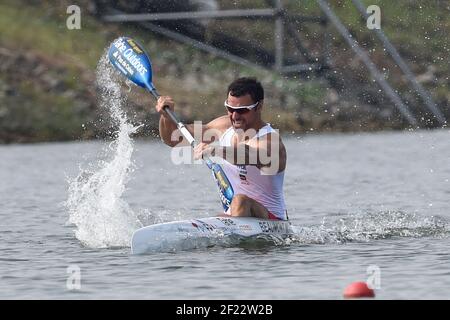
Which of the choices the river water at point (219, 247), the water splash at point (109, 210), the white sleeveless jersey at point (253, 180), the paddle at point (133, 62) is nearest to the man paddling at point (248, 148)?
the white sleeveless jersey at point (253, 180)

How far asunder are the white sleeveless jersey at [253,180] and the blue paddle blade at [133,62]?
65.6 inches

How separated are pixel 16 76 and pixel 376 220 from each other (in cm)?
2002

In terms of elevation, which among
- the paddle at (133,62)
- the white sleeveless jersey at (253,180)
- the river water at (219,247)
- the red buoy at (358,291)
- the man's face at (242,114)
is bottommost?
the red buoy at (358,291)

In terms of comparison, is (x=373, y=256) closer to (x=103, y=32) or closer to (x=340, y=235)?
(x=340, y=235)

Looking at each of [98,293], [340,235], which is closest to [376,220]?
[340,235]

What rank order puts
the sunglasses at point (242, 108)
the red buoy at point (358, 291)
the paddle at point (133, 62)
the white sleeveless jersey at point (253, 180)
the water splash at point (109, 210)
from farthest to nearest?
the paddle at point (133, 62) → the water splash at point (109, 210) → the white sleeveless jersey at point (253, 180) → the sunglasses at point (242, 108) → the red buoy at point (358, 291)

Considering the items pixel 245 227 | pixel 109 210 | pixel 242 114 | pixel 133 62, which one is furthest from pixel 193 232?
pixel 133 62

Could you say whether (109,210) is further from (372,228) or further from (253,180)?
(372,228)

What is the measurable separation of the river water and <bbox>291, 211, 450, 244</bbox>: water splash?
0.8 inches

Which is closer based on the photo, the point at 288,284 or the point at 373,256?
the point at 288,284

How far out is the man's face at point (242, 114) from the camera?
13.2 meters

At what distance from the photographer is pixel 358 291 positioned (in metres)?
10.4

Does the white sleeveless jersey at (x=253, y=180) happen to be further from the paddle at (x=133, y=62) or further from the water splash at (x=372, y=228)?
the paddle at (x=133, y=62)

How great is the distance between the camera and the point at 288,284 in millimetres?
11281
